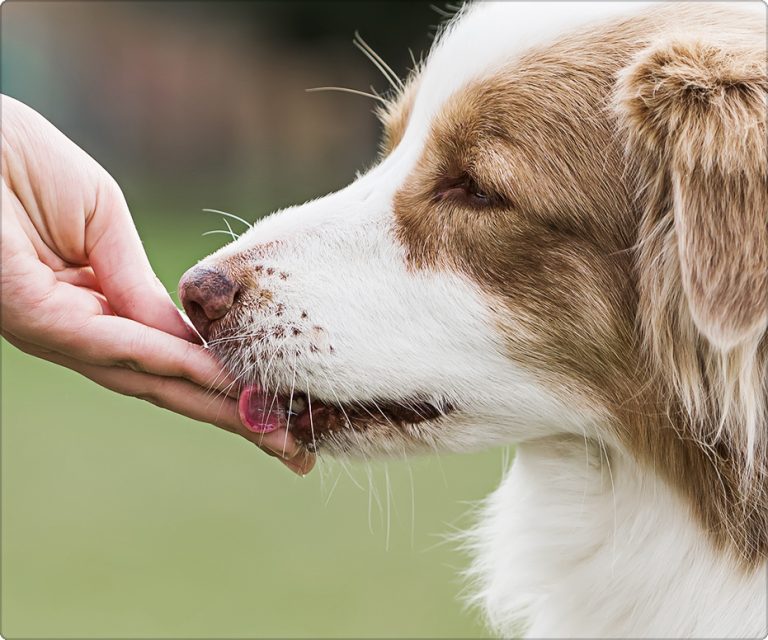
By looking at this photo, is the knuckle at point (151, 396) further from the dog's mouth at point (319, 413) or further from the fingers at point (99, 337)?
the dog's mouth at point (319, 413)

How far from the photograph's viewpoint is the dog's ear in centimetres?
225

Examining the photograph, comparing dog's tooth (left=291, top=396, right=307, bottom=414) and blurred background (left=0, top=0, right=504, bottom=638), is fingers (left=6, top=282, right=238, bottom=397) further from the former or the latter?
blurred background (left=0, top=0, right=504, bottom=638)

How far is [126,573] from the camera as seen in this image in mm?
5848

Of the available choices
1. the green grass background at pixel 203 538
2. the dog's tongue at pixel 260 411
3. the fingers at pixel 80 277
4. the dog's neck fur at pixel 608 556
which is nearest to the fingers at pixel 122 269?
the fingers at pixel 80 277

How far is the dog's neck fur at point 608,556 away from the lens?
2.65 m

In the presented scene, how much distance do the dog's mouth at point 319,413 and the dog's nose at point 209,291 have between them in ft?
0.70

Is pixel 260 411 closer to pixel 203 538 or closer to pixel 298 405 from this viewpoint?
pixel 298 405

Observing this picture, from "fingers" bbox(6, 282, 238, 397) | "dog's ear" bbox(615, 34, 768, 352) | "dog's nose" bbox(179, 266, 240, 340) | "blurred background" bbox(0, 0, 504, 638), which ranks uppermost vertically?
"dog's ear" bbox(615, 34, 768, 352)

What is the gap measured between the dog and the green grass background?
1799mm

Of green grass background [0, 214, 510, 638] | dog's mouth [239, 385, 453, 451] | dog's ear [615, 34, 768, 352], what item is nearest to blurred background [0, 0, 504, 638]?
green grass background [0, 214, 510, 638]

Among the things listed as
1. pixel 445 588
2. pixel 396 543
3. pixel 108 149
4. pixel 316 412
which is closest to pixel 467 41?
pixel 316 412

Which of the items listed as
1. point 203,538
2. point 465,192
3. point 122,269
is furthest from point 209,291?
point 203,538

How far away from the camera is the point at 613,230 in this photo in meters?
2.62

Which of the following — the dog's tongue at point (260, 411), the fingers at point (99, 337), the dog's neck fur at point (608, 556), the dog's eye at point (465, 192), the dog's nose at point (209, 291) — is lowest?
the dog's neck fur at point (608, 556)
